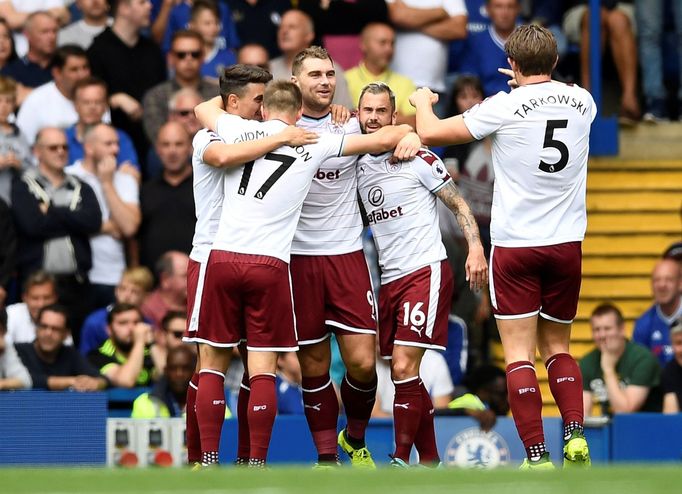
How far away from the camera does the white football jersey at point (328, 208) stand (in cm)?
1080

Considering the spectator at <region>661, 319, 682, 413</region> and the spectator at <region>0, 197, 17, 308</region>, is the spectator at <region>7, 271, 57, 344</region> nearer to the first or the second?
the spectator at <region>0, 197, 17, 308</region>

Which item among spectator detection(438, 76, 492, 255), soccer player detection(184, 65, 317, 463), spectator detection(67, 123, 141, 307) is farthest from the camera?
spectator detection(438, 76, 492, 255)

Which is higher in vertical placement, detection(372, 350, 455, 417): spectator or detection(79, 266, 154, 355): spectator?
detection(79, 266, 154, 355): spectator

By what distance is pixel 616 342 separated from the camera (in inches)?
553

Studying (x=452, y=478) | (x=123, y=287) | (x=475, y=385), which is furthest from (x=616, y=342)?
(x=452, y=478)

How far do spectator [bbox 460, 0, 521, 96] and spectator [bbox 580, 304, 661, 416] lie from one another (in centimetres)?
316

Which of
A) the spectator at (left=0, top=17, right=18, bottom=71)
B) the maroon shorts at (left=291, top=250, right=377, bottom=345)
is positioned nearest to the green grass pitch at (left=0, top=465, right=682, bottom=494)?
the maroon shorts at (left=291, top=250, right=377, bottom=345)

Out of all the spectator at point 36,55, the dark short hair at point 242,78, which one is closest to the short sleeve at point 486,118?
the dark short hair at point 242,78

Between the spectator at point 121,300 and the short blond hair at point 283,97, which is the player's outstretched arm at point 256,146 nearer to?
the short blond hair at point 283,97

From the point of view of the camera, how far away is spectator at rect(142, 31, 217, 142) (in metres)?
15.6

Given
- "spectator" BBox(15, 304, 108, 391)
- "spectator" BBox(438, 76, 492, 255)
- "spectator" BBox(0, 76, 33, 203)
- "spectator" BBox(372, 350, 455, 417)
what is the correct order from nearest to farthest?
"spectator" BBox(15, 304, 108, 391), "spectator" BBox(372, 350, 455, 417), "spectator" BBox(0, 76, 33, 203), "spectator" BBox(438, 76, 492, 255)

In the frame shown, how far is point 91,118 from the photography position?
Result: 50.3 ft

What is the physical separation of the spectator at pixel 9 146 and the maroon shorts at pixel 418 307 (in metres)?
4.96

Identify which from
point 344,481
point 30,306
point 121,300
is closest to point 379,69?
point 121,300
